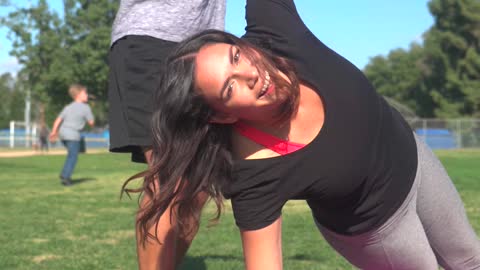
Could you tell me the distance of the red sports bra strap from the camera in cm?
235

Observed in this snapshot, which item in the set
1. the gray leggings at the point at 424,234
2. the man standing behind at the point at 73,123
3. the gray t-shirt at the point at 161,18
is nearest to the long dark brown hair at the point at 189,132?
the gray leggings at the point at 424,234

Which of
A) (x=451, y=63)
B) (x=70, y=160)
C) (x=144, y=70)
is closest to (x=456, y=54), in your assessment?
(x=451, y=63)

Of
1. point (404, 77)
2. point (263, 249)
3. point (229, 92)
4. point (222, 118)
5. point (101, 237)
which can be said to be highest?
point (229, 92)

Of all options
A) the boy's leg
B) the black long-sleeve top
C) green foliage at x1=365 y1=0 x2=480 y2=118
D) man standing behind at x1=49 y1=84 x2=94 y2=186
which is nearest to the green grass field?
the black long-sleeve top

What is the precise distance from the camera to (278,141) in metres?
2.35

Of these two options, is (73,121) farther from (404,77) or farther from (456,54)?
(404,77)

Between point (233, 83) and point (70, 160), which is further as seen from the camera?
point (70, 160)

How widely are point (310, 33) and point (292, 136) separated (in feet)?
1.33

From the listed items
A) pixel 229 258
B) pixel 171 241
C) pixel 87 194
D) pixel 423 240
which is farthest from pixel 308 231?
pixel 87 194

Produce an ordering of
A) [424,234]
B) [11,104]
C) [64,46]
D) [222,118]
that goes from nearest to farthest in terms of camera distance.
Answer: [222,118] → [424,234] → [64,46] → [11,104]

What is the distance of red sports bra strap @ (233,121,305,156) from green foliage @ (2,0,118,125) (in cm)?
4419

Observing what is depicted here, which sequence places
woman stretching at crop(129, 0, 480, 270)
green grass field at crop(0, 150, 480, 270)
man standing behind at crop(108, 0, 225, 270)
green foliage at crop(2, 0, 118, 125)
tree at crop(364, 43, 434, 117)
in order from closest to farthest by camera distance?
woman stretching at crop(129, 0, 480, 270)
man standing behind at crop(108, 0, 225, 270)
green grass field at crop(0, 150, 480, 270)
green foliage at crop(2, 0, 118, 125)
tree at crop(364, 43, 434, 117)

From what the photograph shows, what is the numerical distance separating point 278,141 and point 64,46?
4758 centimetres

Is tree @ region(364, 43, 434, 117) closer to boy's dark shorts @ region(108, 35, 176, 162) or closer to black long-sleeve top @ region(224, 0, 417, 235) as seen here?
boy's dark shorts @ region(108, 35, 176, 162)
